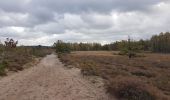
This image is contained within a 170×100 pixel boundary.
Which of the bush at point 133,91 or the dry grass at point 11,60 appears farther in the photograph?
the dry grass at point 11,60

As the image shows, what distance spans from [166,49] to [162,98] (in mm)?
131583

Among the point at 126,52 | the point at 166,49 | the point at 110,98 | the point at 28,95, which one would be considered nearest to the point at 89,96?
the point at 110,98

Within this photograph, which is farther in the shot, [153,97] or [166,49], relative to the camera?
[166,49]

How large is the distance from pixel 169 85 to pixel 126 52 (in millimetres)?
73252

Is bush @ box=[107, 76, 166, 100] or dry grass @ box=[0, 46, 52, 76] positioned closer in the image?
bush @ box=[107, 76, 166, 100]

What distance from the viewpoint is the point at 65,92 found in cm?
1702

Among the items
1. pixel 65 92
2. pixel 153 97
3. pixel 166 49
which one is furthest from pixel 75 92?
pixel 166 49

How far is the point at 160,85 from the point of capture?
19.0 m

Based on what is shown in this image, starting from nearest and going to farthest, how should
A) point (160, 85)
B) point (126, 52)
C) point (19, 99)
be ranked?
point (19, 99) < point (160, 85) < point (126, 52)

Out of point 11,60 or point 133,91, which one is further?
point 11,60

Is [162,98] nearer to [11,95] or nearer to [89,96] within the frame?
[89,96]

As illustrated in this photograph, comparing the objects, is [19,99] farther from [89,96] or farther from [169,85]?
[169,85]

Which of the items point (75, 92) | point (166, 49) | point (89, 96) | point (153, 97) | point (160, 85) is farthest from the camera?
point (166, 49)

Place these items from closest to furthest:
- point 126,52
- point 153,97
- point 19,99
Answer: point 153,97
point 19,99
point 126,52
